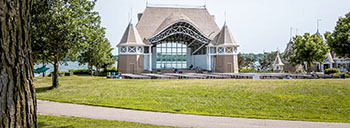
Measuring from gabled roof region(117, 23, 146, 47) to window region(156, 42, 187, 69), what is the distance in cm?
1170

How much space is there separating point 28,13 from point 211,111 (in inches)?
398

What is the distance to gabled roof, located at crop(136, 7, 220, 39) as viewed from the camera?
5091 cm

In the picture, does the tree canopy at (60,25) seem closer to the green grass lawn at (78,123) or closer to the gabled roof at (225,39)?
the green grass lawn at (78,123)

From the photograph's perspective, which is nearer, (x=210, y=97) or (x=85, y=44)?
(x=210, y=97)

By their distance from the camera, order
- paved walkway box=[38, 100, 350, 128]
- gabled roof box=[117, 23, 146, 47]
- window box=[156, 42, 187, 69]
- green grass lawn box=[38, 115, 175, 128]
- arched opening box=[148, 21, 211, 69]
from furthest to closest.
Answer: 1. window box=[156, 42, 187, 69]
2. arched opening box=[148, 21, 211, 69]
3. gabled roof box=[117, 23, 146, 47]
4. paved walkway box=[38, 100, 350, 128]
5. green grass lawn box=[38, 115, 175, 128]

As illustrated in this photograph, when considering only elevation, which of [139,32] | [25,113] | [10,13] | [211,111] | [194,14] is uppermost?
[194,14]

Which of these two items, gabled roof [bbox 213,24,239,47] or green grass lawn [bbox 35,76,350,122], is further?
gabled roof [bbox 213,24,239,47]

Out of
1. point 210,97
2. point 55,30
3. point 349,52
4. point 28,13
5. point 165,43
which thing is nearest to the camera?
point 28,13

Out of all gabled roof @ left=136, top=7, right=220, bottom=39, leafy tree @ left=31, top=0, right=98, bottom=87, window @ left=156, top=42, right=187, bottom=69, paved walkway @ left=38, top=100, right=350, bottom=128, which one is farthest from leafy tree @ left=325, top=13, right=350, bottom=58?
window @ left=156, top=42, right=187, bottom=69

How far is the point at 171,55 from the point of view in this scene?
58094mm

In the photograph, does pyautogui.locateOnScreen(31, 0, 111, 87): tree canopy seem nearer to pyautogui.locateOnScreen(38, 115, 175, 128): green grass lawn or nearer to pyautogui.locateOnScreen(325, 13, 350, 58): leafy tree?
pyautogui.locateOnScreen(38, 115, 175, 128): green grass lawn

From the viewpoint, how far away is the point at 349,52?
33.4 m

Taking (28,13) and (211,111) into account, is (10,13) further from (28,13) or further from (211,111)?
(211,111)

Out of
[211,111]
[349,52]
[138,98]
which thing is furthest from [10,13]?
[349,52]
